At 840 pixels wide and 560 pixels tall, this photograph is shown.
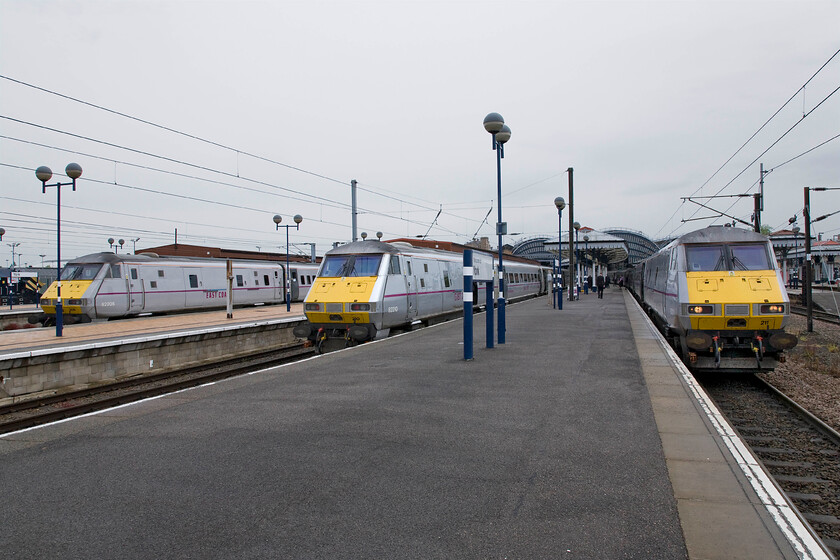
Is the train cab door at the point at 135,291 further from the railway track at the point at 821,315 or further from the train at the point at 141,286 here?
the railway track at the point at 821,315

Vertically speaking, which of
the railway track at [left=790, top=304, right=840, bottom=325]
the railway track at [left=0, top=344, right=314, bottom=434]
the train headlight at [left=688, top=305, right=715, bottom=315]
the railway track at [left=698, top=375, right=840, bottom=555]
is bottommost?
the railway track at [left=698, top=375, right=840, bottom=555]

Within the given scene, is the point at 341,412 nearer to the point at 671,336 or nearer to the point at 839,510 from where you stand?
the point at 839,510

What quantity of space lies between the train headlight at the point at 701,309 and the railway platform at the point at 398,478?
3294 mm

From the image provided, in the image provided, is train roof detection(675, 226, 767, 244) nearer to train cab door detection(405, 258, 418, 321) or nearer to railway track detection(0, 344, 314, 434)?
train cab door detection(405, 258, 418, 321)

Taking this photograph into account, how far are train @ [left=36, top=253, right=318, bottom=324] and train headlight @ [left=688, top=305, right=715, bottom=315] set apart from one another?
63.2 feet

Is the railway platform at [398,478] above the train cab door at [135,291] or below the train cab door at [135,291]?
below

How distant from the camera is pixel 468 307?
10.2 meters

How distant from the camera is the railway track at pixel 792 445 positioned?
534 cm

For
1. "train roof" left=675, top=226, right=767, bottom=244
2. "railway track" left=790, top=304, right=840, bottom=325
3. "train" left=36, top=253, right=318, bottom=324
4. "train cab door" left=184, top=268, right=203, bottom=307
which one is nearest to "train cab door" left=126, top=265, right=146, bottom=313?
"train" left=36, top=253, right=318, bottom=324

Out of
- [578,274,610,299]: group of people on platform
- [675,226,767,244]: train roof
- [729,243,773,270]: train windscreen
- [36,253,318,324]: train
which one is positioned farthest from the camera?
[578,274,610,299]: group of people on platform

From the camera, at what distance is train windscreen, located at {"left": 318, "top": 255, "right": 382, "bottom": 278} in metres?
14.6

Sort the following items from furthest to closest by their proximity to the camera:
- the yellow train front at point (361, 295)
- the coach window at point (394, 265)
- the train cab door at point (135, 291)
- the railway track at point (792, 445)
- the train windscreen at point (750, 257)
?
the train cab door at point (135, 291) → the coach window at point (394, 265) → the yellow train front at point (361, 295) → the train windscreen at point (750, 257) → the railway track at point (792, 445)

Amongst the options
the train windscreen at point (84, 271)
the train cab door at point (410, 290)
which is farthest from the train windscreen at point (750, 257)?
the train windscreen at point (84, 271)

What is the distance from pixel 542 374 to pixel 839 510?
4.10 m
